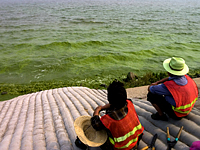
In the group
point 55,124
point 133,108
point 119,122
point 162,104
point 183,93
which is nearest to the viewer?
point 119,122

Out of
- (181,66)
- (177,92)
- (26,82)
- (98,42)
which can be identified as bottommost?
(26,82)

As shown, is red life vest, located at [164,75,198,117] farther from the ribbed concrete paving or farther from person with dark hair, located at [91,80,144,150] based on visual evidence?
person with dark hair, located at [91,80,144,150]

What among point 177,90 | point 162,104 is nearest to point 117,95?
point 177,90

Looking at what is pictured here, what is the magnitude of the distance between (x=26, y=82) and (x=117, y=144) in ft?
24.9

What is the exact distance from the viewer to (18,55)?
40.9 feet

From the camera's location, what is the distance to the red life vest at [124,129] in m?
2.09

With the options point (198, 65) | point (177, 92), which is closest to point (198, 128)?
point (177, 92)

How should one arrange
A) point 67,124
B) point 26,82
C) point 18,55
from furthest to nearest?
point 18,55 → point 26,82 → point 67,124

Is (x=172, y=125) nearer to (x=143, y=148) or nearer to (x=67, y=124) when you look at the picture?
(x=143, y=148)

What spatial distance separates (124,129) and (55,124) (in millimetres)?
1681

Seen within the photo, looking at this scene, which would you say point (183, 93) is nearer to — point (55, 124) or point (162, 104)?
point (162, 104)

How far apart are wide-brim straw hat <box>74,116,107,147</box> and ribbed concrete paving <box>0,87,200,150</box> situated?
21.2 inches

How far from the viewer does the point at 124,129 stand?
2102 mm

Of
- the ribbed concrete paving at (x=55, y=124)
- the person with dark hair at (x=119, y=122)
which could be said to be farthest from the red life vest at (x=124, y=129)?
the ribbed concrete paving at (x=55, y=124)
